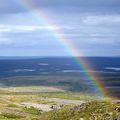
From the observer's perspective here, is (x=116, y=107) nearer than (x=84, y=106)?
Yes

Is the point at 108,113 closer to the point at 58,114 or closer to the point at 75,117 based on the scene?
the point at 75,117

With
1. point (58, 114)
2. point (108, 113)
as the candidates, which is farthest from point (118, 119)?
point (58, 114)

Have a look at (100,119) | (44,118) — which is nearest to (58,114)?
(44,118)

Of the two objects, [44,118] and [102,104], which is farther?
[44,118]

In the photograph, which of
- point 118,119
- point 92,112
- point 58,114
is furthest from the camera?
point 58,114

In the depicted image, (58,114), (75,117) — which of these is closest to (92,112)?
(75,117)

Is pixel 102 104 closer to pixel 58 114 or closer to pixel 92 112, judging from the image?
pixel 92 112

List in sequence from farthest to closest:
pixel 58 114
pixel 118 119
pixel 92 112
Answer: pixel 58 114
pixel 92 112
pixel 118 119
